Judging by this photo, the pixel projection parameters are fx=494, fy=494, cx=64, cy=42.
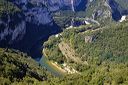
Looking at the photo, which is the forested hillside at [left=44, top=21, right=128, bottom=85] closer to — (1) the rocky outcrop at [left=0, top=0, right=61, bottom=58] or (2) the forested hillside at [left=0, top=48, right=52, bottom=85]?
(1) the rocky outcrop at [left=0, top=0, right=61, bottom=58]

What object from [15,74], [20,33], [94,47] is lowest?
[20,33]

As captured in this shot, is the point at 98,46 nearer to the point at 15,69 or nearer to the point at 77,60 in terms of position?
the point at 77,60

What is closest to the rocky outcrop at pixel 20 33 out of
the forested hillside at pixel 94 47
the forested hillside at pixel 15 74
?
the forested hillside at pixel 94 47

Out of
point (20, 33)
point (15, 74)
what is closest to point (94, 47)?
point (20, 33)

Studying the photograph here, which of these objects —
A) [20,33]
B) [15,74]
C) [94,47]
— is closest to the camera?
[15,74]

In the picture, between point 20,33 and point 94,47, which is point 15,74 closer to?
point 94,47

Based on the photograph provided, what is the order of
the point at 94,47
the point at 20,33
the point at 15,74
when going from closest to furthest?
the point at 15,74
the point at 94,47
the point at 20,33

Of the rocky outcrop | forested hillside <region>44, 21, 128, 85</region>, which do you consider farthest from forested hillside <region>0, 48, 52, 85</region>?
the rocky outcrop

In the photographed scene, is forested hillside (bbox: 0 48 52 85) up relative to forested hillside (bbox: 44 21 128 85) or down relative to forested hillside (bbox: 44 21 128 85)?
up

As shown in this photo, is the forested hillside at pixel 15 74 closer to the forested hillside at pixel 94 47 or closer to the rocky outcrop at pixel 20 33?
the forested hillside at pixel 94 47

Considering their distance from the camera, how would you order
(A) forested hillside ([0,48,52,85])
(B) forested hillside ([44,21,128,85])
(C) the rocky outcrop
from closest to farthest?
1. (A) forested hillside ([0,48,52,85])
2. (B) forested hillside ([44,21,128,85])
3. (C) the rocky outcrop

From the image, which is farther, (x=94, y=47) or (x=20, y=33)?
(x=20, y=33)
